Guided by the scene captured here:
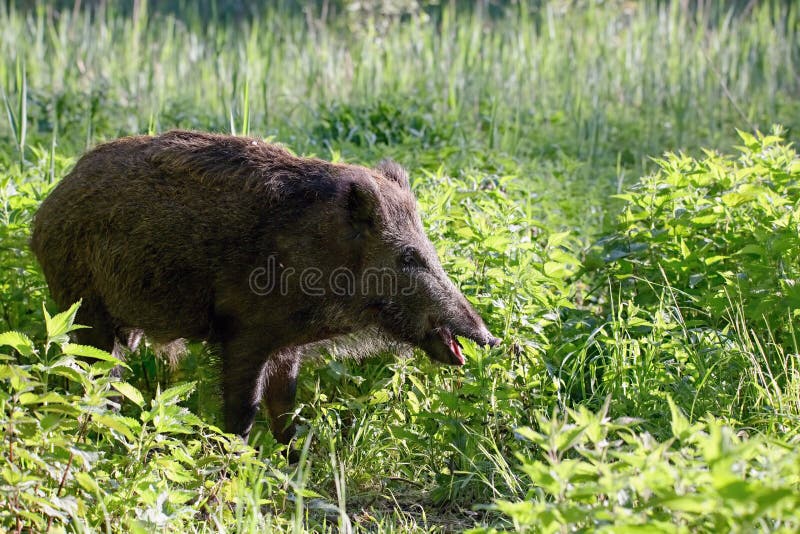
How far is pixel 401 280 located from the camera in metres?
4.23

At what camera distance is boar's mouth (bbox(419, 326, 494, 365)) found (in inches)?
163

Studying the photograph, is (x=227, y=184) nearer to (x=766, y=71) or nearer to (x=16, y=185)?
(x=16, y=185)

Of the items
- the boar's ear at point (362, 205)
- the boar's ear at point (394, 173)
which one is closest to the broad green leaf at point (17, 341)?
the boar's ear at point (362, 205)

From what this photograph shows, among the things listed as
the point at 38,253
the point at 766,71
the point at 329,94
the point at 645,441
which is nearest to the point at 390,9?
the point at 329,94

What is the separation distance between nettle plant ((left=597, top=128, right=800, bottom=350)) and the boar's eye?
105 cm

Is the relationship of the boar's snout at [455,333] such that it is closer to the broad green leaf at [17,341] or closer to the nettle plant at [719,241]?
the nettle plant at [719,241]

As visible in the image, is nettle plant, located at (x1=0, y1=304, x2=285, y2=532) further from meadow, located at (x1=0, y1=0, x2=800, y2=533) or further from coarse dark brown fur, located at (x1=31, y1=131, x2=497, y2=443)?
coarse dark brown fur, located at (x1=31, y1=131, x2=497, y2=443)

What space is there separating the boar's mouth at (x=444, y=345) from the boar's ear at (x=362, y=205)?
542 mm

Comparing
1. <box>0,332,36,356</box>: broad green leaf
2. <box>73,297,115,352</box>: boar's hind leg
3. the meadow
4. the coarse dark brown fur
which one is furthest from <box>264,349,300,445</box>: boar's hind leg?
<box>0,332,36,356</box>: broad green leaf

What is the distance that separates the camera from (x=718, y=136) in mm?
8469

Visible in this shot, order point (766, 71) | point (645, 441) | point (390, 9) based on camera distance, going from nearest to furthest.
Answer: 1. point (645, 441)
2. point (766, 71)
3. point (390, 9)

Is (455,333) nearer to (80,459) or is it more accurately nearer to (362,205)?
(362,205)

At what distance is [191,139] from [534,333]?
1.81m

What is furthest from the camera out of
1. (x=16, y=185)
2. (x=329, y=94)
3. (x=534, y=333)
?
(x=329, y=94)
